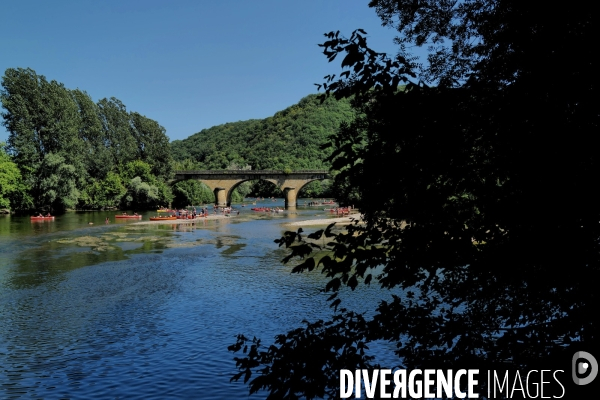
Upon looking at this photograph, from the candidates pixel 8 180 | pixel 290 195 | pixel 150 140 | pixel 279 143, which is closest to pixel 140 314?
pixel 8 180

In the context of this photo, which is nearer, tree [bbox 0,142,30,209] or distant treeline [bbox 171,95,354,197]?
tree [bbox 0,142,30,209]

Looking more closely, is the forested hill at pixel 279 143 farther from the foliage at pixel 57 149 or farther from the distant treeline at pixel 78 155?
the foliage at pixel 57 149

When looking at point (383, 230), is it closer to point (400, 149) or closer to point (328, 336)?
point (400, 149)

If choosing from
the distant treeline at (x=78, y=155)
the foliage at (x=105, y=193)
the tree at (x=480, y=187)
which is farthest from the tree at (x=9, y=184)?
the tree at (x=480, y=187)

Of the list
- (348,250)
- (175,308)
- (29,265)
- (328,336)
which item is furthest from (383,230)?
(29,265)

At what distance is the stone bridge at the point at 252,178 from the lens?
296 ft

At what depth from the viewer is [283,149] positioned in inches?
5920

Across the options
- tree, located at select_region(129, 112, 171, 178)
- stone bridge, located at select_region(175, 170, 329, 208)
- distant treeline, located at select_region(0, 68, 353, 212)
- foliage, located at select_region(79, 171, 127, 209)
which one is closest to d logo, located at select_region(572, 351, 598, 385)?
distant treeline, located at select_region(0, 68, 353, 212)

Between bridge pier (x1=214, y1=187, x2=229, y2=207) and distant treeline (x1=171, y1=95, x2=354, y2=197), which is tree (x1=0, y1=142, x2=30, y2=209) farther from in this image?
distant treeline (x1=171, y1=95, x2=354, y2=197)

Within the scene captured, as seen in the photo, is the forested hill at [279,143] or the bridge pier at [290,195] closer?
the bridge pier at [290,195]

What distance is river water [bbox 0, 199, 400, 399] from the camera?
12406mm

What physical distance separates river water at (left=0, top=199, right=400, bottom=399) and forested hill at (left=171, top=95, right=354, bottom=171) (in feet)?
290

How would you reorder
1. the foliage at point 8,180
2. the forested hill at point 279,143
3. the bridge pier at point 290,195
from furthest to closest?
the forested hill at point 279,143 → the bridge pier at point 290,195 → the foliage at point 8,180

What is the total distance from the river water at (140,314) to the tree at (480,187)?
711 cm
